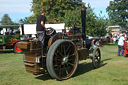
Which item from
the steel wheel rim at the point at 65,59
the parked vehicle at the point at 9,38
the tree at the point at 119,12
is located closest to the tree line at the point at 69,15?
the parked vehicle at the point at 9,38

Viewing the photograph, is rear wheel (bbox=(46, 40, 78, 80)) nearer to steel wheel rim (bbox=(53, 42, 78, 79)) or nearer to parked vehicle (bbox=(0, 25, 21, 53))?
steel wheel rim (bbox=(53, 42, 78, 79))

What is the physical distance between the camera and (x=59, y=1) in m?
29.0

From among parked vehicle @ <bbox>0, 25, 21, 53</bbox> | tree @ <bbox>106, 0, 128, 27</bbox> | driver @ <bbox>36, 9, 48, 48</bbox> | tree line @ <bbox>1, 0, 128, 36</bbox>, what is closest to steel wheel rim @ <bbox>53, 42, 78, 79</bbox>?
driver @ <bbox>36, 9, 48, 48</bbox>

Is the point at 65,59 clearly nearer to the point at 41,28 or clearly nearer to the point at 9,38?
the point at 41,28

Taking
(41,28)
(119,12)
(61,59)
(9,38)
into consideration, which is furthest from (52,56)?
(119,12)

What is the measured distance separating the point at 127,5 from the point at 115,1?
558 cm

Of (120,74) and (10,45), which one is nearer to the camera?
(120,74)

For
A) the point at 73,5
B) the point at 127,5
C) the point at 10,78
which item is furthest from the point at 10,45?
the point at 127,5

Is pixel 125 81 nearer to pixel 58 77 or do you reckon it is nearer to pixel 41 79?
pixel 58 77

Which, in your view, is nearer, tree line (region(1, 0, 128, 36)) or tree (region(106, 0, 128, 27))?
tree line (region(1, 0, 128, 36))

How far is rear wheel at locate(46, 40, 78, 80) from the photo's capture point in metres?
4.70

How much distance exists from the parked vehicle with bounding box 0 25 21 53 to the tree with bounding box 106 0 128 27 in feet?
187

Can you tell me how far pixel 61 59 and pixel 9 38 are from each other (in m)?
8.86

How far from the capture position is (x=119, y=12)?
65438mm
